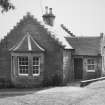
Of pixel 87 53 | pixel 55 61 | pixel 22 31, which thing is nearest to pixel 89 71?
pixel 87 53

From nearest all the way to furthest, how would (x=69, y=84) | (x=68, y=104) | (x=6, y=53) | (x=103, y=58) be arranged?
(x=68, y=104), (x=69, y=84), (x=6, y=53), (x=103, y=58)

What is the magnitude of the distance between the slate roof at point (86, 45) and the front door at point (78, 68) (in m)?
0.97

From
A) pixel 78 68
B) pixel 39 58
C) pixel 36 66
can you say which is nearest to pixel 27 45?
pixel 39 58

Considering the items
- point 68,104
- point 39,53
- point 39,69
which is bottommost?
point 68,104

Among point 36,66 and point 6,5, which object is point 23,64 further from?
point 6,5

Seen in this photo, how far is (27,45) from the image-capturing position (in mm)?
27172

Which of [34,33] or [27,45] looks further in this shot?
[34,33]

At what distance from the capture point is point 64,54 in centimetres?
2738

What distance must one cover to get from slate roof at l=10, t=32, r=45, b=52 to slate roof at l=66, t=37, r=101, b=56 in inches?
201

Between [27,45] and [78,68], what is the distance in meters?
6.81

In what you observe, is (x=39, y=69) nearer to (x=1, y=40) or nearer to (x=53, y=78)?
(x=53, y=78)

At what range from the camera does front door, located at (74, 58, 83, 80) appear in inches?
1169

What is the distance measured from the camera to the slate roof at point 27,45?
26.9 m

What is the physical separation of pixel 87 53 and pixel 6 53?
9109mm
